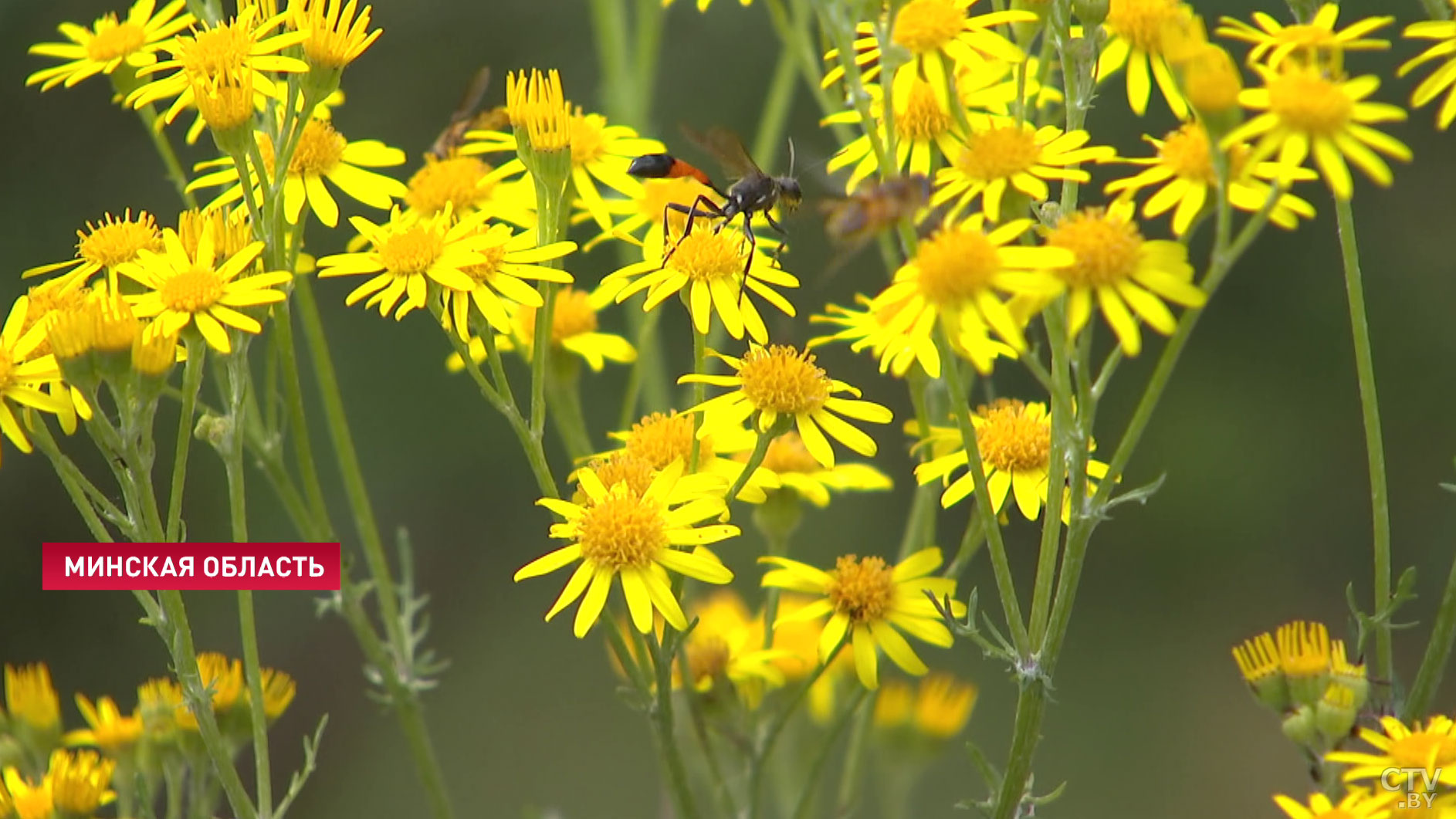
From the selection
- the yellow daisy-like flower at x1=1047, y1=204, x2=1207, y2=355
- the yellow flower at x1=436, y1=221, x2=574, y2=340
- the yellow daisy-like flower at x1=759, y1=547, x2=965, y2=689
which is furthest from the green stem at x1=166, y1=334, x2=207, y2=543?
the yellow daisy-like flower at x1=1047, y1=204, x2=1207, y2=355

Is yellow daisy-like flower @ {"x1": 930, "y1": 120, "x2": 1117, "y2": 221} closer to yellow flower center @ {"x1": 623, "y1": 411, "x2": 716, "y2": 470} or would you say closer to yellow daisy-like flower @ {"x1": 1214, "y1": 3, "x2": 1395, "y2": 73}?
yellow daisy-like flower @ {"x1": 1214, "y1": 3, "x2": 1395, "y2": 73}

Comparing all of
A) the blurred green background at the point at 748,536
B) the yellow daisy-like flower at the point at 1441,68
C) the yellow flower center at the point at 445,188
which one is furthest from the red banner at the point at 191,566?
the blurred green background at the point at 748,536

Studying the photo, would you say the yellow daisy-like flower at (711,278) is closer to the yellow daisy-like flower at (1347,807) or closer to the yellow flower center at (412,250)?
the yellow flower center at (412,250)

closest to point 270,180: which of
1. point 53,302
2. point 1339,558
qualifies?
point 53,302

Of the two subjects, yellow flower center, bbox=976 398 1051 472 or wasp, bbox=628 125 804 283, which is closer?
yellow flower center, bbox=976 398 1051 472

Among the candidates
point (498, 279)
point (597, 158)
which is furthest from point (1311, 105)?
point (597, 158)

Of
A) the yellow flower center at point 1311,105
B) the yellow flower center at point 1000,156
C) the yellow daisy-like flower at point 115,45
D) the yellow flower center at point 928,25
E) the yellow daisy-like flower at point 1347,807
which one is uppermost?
the yellow daisy-like flower at point 115,45
